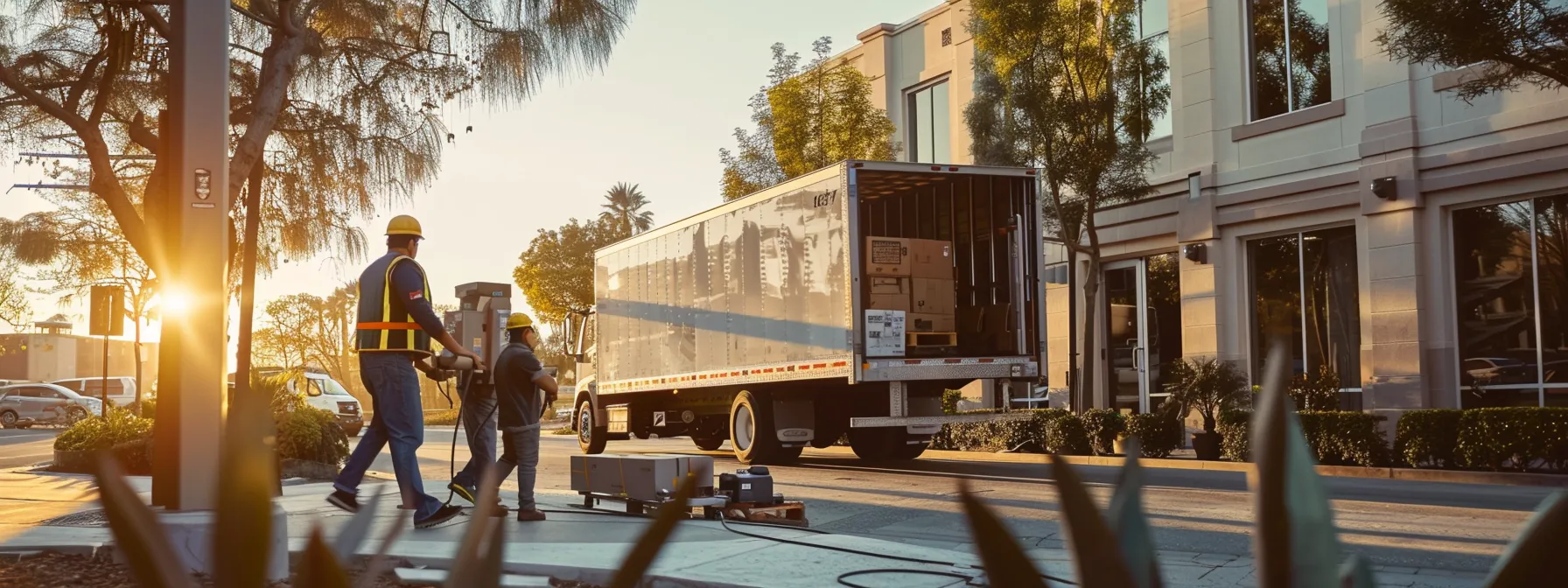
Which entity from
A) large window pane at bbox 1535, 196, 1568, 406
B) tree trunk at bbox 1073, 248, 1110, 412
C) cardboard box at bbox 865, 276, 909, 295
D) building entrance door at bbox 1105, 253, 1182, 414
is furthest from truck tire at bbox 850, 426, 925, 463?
large window pane at bbox 1535, 196, 1568, 406

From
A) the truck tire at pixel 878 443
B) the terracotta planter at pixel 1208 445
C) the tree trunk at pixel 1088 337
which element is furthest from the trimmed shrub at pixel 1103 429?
the truck tire at pixel 878 443

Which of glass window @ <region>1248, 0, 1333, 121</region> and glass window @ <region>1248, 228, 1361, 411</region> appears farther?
glass window @ <region>1248, 0, 1333, 121</region>

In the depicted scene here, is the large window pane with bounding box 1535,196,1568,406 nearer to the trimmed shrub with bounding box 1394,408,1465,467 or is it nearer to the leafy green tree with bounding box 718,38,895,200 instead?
the trimmed shrub with bounding box 1394,408,1465,467

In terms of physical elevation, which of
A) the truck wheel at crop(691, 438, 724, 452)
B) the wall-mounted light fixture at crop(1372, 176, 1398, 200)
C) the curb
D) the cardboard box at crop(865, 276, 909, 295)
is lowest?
the curb

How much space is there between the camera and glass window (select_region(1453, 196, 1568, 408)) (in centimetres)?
1566

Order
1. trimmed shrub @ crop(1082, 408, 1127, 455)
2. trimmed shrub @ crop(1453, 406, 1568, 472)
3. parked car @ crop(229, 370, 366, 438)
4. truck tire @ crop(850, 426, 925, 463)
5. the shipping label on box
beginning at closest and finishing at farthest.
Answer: trimmed shrub @ crop(1453, 406, 1568, 472) → the shipping label on box → truck tire @ crop(850, 426, 925, 463) → trimmed shrub @ crop(1082, 408, 1127, 455) → parked car @ crop(229, 370, 366, 438)

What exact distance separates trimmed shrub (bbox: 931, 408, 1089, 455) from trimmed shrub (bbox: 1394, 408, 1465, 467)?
4122 millimetres

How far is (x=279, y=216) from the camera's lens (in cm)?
1688

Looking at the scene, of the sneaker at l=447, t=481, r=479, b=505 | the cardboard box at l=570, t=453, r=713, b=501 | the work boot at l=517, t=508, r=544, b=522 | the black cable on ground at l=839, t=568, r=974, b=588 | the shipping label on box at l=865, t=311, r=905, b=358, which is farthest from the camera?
the shipping label on box at l=865, t=311, r=905, b=358

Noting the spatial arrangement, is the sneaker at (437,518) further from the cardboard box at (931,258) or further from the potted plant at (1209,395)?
the potted plant at (1209,395)

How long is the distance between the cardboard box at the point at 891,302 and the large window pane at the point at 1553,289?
7.84m

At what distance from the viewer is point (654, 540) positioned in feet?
1.78

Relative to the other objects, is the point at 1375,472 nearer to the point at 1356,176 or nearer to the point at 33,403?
the point at 1356,176

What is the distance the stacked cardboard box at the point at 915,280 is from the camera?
1466 centimetres
